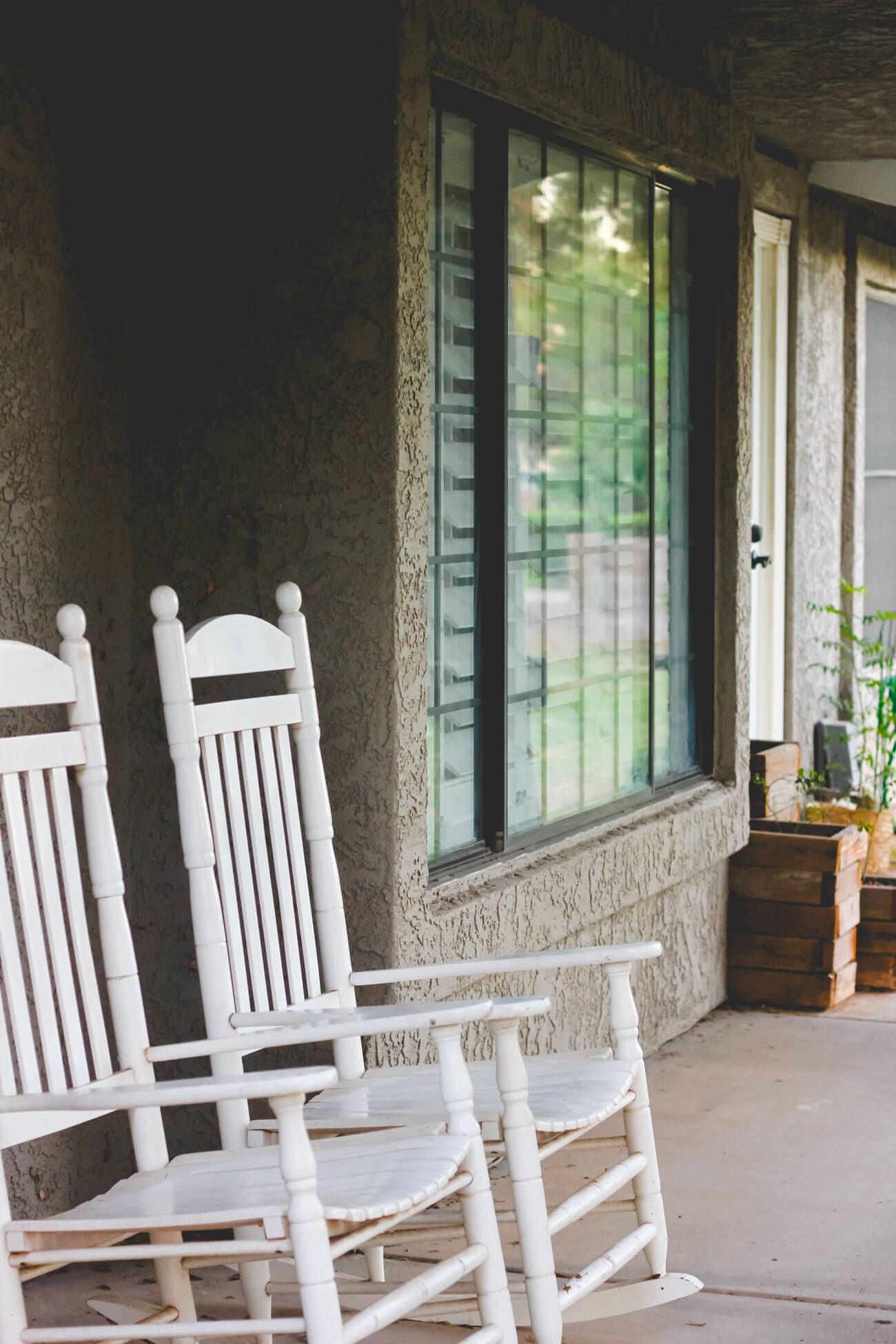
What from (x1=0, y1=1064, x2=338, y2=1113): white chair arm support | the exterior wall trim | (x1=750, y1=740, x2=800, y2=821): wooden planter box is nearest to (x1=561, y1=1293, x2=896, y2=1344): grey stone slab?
the exterior wall trim

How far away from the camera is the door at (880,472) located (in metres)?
7.16

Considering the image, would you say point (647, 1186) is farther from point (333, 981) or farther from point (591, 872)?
point (591, 872)

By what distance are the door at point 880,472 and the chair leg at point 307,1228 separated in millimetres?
5738

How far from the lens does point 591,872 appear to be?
12.0 ft

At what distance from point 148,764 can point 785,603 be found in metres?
3.54

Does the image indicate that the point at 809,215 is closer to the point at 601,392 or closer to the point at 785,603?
the point at 785,603

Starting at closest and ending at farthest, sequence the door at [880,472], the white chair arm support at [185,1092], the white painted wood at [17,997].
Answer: the white chair arm support at [185,1092], the white painted wood at [17,997], the door at [880,472]

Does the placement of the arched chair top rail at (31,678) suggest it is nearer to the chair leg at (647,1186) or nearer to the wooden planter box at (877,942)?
the chair leg at (647,1186)

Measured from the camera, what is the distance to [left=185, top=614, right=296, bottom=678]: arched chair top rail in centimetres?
252

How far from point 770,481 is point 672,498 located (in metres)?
1.71

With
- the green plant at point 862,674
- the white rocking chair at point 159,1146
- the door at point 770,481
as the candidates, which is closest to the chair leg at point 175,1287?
the white rocking chair at point 159,1146

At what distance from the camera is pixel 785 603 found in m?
6.08

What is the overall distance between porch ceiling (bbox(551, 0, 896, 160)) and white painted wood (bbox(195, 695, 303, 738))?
5.51 ft

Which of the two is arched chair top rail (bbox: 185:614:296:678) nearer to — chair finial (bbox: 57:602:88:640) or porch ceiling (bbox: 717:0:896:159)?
chair finial (bbox: 57:602:88:640)
